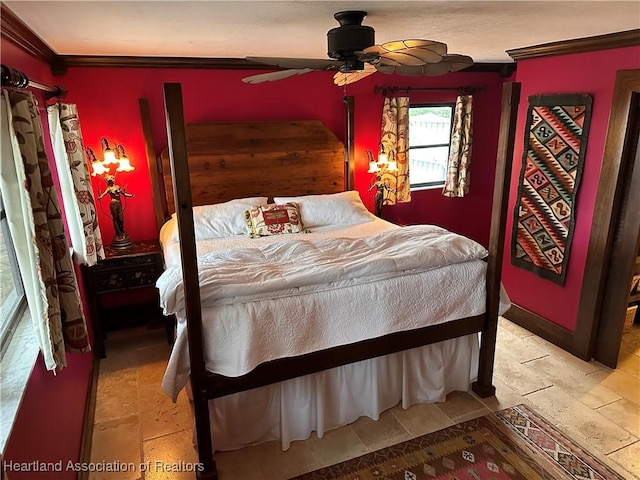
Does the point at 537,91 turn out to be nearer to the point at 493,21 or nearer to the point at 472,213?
the point at 493,21

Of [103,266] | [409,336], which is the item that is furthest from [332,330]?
[103,266]

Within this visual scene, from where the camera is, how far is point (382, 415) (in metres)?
2.67

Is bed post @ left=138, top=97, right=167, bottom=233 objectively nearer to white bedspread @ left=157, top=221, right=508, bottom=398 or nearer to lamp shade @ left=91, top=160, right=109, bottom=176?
lamp shade @ left=91, top=160, right=109, bottom=176

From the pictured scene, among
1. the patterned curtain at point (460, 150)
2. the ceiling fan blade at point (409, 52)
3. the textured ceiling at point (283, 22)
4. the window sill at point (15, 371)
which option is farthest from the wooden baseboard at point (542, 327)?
Result: the window sill at point (15, 371)

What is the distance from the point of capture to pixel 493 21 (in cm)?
226

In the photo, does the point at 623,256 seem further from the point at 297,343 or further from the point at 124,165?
the point at 124,165

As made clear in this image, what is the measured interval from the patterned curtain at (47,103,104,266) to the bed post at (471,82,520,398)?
2496 millimetres

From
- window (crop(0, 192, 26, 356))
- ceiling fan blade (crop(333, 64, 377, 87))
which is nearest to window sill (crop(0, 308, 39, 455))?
window (crop(0, 192, 26, 356))

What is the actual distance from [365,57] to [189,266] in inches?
49.2

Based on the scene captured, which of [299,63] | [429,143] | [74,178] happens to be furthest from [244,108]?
[429,143]

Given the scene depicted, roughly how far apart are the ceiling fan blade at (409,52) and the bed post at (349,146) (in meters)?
2.27

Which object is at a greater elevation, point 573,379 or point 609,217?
point 609,217

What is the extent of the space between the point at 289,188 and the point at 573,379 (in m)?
2.75

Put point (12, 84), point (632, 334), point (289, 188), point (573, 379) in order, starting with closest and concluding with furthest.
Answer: point (12, 84), point (573, 379), point (632, 334), point (289, 188)
